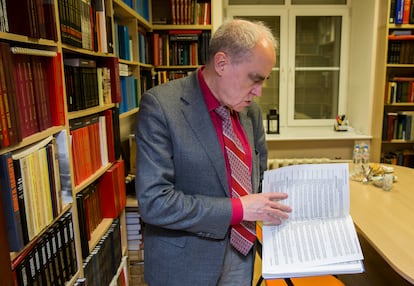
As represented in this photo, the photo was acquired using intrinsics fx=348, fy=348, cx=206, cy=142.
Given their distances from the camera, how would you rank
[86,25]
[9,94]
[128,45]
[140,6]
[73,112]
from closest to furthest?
1. [9,94]
2. [73,112]
3. [86,25]
4. [128,45]
5. [140,6]

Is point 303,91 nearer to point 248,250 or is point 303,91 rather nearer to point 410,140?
point 410,140

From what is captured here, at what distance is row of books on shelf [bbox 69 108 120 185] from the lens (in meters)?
1.53

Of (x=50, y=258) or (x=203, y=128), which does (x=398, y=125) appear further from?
(x=50, y=258)

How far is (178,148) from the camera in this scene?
1037 mm

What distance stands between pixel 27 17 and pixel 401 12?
3342 mm

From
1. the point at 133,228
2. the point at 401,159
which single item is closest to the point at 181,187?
the point at 133,228

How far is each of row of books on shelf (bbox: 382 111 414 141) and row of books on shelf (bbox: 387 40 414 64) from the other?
515mm

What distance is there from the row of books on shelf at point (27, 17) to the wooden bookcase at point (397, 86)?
3.12 m

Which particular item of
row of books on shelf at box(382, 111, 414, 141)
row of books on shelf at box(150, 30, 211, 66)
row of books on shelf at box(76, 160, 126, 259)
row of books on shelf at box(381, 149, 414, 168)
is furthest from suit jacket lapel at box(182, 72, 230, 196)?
row of books on shelf at box(381, 149, 414, 168)

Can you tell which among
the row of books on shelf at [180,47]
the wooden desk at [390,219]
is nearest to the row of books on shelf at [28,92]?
the wooden desk at [390,219]

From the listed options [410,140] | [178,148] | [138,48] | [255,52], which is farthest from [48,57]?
[410,140]

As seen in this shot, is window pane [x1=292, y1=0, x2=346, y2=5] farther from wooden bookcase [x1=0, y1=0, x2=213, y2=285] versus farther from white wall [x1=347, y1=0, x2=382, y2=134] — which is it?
wooden bookcase [x1=0, y1=0, x2=213, y2=285]

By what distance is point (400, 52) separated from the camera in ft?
11.2

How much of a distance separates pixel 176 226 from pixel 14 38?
707 millimetres
